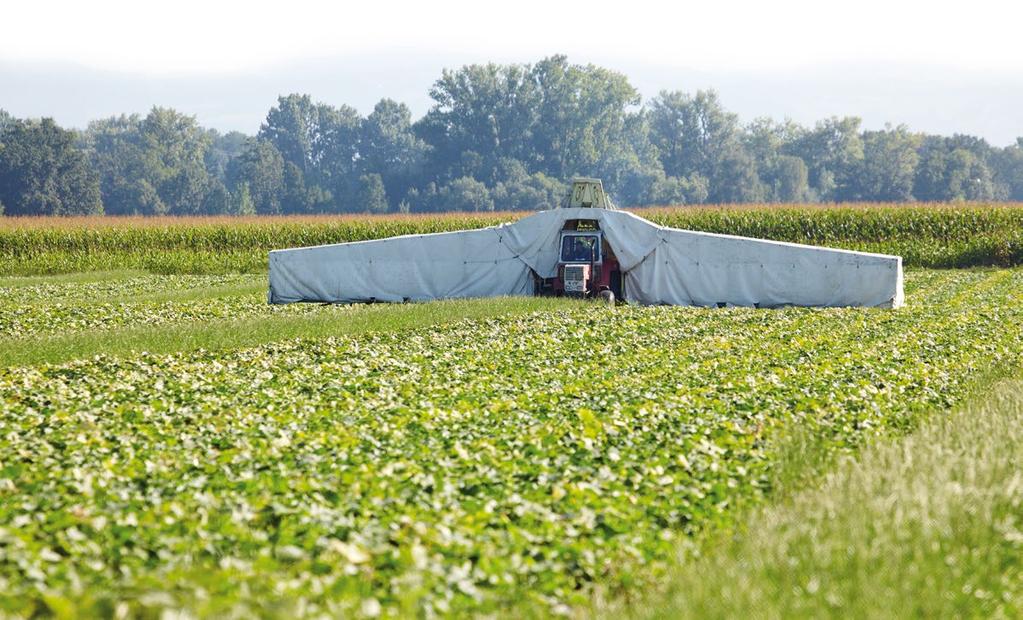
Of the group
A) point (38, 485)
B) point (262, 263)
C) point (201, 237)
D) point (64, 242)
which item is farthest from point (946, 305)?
point (64, 242)

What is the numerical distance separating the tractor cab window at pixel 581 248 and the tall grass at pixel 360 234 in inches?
800

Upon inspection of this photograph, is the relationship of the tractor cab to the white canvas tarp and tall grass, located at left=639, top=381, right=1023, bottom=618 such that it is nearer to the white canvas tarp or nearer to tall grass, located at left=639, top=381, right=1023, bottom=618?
the white canvas tarp

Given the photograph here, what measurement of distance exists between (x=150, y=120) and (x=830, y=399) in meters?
123

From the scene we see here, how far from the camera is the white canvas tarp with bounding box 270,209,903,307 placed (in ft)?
94.0

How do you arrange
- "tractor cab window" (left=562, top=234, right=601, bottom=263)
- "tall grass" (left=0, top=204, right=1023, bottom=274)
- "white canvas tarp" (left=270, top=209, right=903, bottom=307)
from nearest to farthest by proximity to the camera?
"white canvas tarp" (left=270, top=209, right=903, bottom=307) < "tractor cab window" (left=562, top=234, right=601, bottom=263) < "tall grass" (left=0, top=204, right=1023, bottom=274)

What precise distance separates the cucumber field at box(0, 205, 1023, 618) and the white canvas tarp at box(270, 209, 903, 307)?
3004 millimetres

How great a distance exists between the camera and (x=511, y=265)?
99.3ft

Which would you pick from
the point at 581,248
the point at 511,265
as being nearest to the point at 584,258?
the point at 581,248

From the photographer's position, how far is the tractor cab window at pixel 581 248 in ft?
98.4

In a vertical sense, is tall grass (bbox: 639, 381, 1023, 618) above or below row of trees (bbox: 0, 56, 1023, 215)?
below

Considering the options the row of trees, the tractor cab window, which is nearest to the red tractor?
the tractor cab window

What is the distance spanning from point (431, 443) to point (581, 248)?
19.7m

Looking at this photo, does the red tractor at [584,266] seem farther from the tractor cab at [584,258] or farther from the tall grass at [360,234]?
the tall grass at [360,234]

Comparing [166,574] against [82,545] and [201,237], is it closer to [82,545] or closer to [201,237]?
[82,545]
